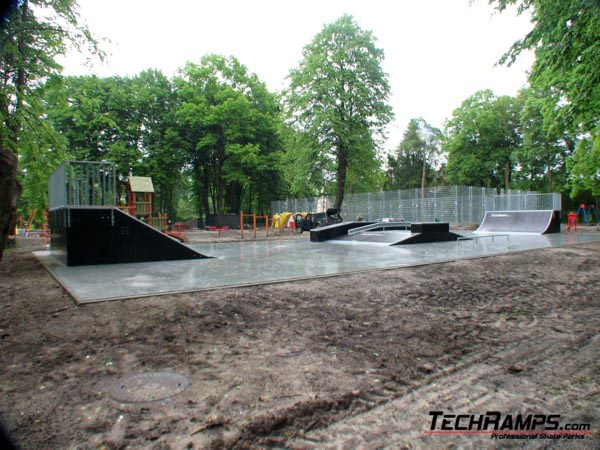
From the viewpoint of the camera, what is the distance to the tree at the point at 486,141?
43.2m

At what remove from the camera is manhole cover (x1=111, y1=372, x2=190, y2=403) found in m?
2.49

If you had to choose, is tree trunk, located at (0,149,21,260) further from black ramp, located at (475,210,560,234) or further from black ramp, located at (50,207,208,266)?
black ramp, located at (475,210,560,234)

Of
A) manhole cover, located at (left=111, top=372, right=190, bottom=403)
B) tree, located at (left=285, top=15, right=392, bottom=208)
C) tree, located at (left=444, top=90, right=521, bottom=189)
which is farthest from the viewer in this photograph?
tree, located at (left=444, top=90, right=521, bottom=189)

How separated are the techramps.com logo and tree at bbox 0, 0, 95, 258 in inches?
358

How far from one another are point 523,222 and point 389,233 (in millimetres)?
12544

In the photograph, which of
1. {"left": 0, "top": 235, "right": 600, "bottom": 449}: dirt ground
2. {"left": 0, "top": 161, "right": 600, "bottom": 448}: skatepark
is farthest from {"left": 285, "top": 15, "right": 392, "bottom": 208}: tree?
{"left": 0, "top": 235, "right": 600, "bottom": 449}: dirt ground

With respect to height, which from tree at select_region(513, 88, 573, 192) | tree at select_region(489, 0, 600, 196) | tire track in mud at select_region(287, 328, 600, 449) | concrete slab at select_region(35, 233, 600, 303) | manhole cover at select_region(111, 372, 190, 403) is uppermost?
tree at select_region(513, 88, 573, 192)

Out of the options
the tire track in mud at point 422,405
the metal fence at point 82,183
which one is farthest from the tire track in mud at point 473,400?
the metal fence at point 82,183

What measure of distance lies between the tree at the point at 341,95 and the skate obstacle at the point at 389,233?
11.1 meters

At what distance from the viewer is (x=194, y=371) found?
292cm

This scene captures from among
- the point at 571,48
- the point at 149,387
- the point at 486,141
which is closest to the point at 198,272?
the point at 149,387

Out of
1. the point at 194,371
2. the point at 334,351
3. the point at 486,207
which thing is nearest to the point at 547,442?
the point at 334,351

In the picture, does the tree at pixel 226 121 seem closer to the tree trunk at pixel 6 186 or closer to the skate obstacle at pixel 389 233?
the skate obstacle at pixel 389 233

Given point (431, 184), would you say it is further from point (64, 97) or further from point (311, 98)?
point (64, 97)
